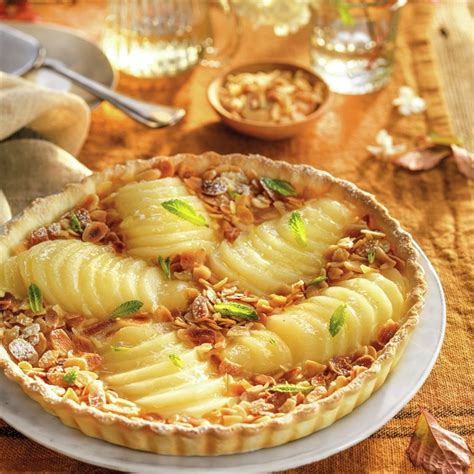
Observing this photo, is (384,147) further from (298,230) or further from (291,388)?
(291,388)

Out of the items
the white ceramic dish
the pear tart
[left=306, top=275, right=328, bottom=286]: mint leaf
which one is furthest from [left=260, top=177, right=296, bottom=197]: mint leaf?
the white ceramic dish

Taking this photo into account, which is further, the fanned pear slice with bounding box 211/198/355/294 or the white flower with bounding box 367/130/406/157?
the white flower with bounding box 367/130/406/157

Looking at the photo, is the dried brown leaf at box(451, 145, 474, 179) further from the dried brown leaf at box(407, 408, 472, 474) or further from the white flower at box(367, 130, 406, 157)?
the dried brown leaf at box(407, 408, 472, 474)

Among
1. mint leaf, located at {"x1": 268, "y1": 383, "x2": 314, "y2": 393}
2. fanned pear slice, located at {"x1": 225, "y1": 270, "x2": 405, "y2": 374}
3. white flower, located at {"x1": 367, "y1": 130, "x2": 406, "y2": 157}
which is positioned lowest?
white flower, located at {"x1": 367, "y1": 130, "x2": 406, "y2": 157}

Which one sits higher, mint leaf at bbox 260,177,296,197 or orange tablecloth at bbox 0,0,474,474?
mint leaf at bbox 260,177,296,197

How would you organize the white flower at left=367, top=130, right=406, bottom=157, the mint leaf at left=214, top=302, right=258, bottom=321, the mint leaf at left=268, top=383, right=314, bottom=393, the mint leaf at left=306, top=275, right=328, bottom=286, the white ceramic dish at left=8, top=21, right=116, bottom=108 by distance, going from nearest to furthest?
1. the mint leaf at left=268, top=383, right=314, bottom=393
2. the mint leaf at left=214, top=302, right=258, bottom=321
3. the mint leaf at left=306, top=275, right=328, bottom=286
4. the white flower at left=367, top=130, right=406, bottom=157
5. the white ceramic dish at left=8, top=21, right=116, bottom=108

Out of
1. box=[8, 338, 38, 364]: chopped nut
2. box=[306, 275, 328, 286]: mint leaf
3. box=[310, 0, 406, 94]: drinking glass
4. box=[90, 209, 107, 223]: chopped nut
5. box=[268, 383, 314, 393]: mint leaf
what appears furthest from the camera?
box=[310, 0, 406, 94]: drinking glass

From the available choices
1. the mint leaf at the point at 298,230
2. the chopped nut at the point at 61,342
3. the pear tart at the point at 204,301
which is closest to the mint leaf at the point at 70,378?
the pear tart at the point at 204,301

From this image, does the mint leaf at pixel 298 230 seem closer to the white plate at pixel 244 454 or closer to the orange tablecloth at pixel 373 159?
the white plate at pixel 244 454
